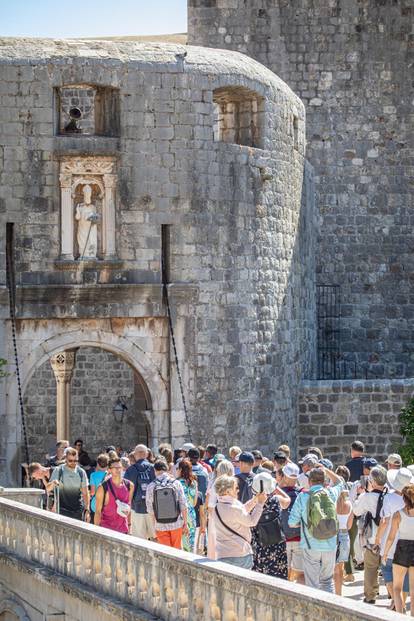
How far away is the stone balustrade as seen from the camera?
1045 centimetres

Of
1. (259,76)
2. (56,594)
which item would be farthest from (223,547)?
(259,76)

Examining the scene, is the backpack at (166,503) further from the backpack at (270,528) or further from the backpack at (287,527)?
the backpack at (287,527)

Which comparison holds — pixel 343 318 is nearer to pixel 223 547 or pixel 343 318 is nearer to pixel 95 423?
pixel 95 423

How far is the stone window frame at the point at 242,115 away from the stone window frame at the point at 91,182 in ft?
6.94

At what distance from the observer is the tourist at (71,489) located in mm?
16812

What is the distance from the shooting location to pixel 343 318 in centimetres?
3030

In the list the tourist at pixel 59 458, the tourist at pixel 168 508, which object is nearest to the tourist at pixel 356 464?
the tourist at pixel 59 458

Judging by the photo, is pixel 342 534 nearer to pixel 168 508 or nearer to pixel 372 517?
pixel 372 517

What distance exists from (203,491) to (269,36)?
49.3 ft

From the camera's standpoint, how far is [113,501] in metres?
16.0

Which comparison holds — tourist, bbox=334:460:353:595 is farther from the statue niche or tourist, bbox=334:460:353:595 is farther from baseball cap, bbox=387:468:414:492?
the statue niche

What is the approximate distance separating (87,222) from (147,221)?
2.69 feet

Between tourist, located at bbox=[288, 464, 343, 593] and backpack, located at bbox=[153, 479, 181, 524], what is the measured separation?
1397mm

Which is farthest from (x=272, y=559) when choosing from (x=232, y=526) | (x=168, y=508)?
(x=232, y=526)
